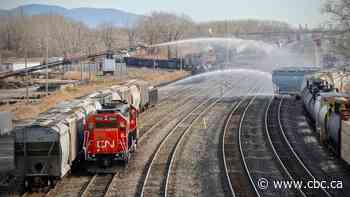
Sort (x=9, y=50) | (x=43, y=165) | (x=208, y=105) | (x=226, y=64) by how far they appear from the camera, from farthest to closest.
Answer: (x=9, y=50) → (x=226, y=64) → (x=208, y=105) → (x=43, y=165)

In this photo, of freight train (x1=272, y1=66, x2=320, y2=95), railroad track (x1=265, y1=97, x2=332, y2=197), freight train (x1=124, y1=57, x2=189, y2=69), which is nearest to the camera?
railroad track (x1=265, y1=97, x2=332, y2=197)

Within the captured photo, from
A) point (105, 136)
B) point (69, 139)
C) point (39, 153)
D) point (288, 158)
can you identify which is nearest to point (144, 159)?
point (105, 136)

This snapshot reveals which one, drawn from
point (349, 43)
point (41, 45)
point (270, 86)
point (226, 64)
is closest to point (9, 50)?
point (41, 45)

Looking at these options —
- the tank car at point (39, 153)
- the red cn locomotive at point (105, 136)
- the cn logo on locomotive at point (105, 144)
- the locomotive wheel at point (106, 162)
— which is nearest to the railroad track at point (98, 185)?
the locomotive wheel at point (106, 162)

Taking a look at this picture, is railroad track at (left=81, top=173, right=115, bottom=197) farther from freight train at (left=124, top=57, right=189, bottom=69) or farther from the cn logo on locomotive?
freight train at (left=124, top=57, right=189, bottom=69)

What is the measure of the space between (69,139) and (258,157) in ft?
35.0

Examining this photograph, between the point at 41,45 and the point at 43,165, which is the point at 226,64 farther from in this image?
the point at 43,165

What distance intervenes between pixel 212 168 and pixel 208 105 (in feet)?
90.9

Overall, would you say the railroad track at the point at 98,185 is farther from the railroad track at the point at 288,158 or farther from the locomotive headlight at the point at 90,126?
the railroad track at the point at 288,158

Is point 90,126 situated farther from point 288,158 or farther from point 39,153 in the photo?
point 288,158

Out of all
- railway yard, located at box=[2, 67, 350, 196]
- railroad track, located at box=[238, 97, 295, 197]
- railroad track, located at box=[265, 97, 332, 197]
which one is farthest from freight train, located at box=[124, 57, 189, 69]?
railroad track, located at box=[265, 97, 332, 197]

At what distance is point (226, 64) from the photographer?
120m

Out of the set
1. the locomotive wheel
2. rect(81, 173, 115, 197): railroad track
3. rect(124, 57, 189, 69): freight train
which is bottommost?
rect(81, 173, 115, 197): railroad track

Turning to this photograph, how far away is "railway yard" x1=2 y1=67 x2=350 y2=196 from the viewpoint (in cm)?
2122
